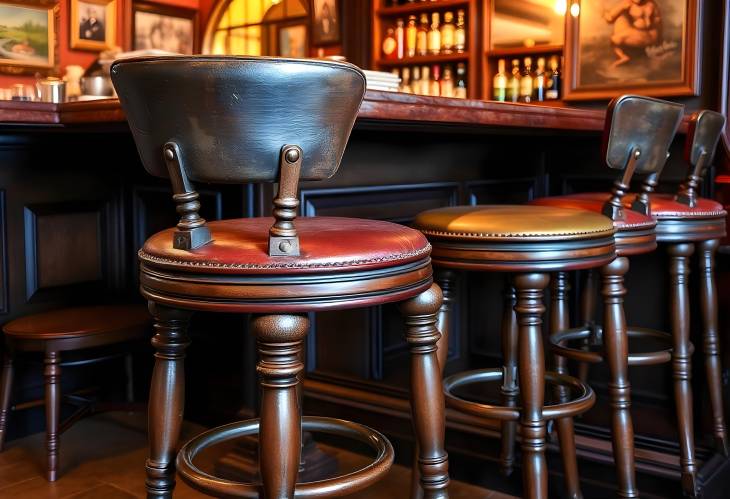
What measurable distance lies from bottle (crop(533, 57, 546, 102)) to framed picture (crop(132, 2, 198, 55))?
319 centimetres

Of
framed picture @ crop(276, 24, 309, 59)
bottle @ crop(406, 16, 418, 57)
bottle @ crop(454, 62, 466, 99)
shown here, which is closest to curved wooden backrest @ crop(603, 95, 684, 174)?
bottle @ crop(454, 62, 466, 99)

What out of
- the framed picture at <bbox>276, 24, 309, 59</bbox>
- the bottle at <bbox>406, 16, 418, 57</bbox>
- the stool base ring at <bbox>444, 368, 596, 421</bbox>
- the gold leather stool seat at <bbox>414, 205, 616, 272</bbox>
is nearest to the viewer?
the gold leather stool seat at <bbox>414, 205, 616, 272</bbox>

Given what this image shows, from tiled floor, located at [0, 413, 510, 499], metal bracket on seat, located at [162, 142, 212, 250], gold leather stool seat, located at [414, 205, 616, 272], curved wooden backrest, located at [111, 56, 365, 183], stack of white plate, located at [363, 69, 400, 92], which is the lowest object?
tiled floor, located at [0, 413, 510, 499]

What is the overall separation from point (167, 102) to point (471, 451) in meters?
1.48

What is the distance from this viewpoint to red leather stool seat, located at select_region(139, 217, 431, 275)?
1128mm

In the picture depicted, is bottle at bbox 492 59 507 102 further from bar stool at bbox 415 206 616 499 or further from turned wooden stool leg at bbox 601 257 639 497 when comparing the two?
bar stool at bbox 415 206 616 499

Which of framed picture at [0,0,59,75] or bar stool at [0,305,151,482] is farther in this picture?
framed picture at [0,0,59,75]

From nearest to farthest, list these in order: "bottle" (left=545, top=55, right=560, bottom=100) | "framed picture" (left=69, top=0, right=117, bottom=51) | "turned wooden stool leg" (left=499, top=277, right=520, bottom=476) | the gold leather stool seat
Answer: the gold leather stool seat < "turned wooden stool leg" (left=499, top=277, right=520, bottom=476) < "bottle" (left=545, top=55, right=560, bottom=100) < "framed picture" (left=69, top=0, right=117, bottom=51)

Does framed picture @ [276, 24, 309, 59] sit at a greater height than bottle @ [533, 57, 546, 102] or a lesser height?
greater

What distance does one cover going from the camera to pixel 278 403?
44.6 inches

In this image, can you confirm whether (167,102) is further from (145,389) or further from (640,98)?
(145,389)

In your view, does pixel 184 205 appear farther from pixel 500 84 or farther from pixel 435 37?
pixel 435 37

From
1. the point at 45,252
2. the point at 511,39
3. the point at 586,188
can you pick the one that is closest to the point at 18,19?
the point at 511,39

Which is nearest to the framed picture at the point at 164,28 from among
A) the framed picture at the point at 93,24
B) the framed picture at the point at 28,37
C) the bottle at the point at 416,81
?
the framed picture at the point at 93,24
